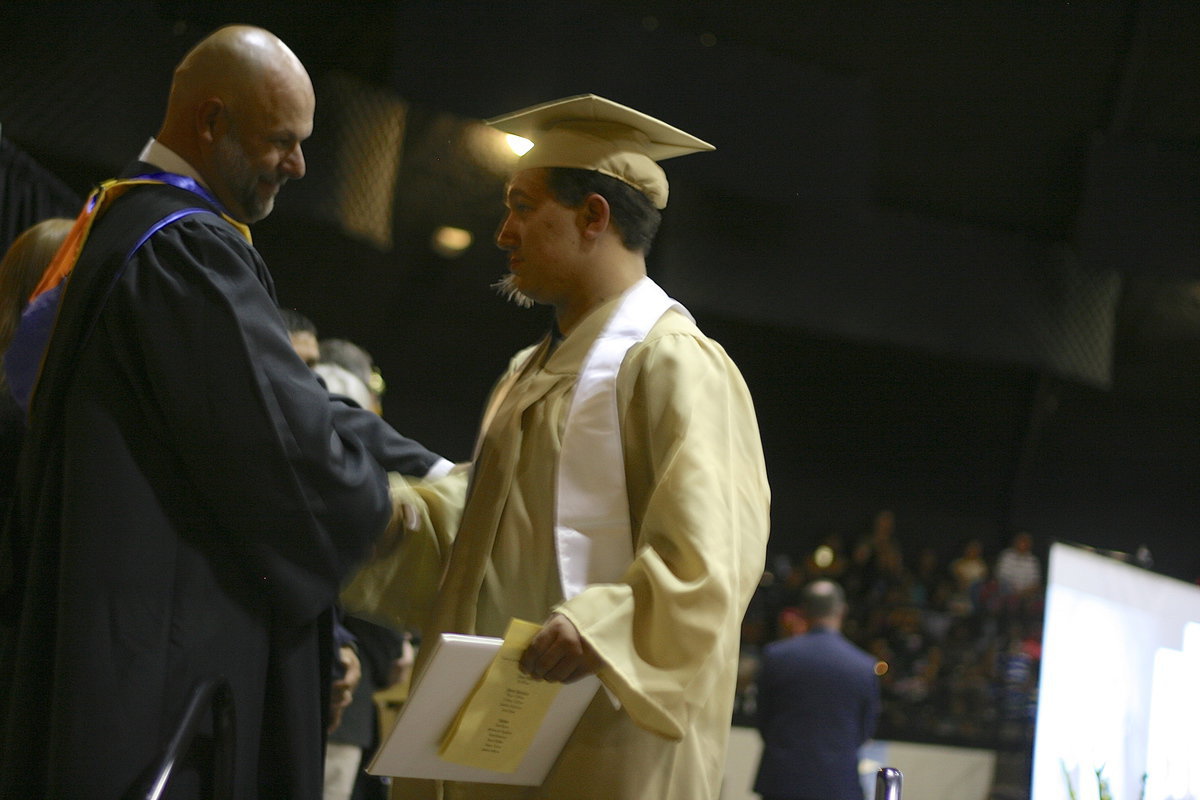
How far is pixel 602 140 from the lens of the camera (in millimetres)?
2025

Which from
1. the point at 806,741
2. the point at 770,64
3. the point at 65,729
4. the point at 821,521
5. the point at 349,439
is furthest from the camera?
the point at 821,521

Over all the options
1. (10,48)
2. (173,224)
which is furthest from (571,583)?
(10,48)

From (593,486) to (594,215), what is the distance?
450 millimetres

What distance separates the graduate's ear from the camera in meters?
2.02

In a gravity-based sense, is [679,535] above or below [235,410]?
below

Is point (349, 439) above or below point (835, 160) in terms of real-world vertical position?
below

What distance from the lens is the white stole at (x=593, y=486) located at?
1.80 metres

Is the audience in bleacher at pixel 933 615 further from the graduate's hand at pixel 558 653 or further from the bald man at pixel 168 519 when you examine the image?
the graduate's hand at pixel 558 653

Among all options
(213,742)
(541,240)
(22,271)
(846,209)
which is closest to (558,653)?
(213,742)

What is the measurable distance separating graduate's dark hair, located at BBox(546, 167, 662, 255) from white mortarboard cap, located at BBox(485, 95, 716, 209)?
1 centimetres

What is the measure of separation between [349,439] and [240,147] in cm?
51

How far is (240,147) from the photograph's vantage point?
203 centimetres

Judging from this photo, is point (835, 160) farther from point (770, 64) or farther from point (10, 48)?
point (10, 48)

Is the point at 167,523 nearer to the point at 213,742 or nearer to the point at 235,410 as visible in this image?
the point at 235,410
